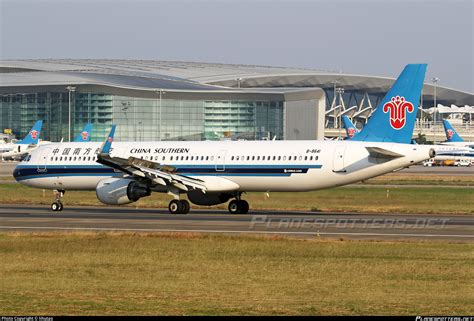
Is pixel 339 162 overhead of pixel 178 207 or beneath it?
overhead

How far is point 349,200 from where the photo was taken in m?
59.3

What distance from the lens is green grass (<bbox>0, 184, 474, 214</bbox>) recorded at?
5262 cm

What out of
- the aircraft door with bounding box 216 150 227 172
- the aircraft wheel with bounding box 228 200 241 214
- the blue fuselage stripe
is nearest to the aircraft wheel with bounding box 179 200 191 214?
the blue fuselage stripe

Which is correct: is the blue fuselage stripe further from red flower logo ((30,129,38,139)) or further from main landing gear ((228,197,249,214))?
red flower logo ((30,129,38,139))

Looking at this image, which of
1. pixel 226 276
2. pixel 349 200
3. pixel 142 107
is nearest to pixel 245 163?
pixel 349 200

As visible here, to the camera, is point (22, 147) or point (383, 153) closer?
point (383, 153)

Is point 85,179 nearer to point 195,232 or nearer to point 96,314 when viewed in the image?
point 195,232

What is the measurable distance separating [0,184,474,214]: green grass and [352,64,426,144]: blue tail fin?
539cm

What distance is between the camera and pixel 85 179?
53.3 metres

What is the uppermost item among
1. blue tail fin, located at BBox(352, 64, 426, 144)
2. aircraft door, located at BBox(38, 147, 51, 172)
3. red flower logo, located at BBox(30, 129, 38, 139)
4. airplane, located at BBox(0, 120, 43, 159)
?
blue tail fin, located at BBox(352, 64, 426, 144)

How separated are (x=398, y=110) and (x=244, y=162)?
8159 mm

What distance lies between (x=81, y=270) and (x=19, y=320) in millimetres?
9740

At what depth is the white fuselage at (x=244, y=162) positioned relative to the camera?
45.8 metres

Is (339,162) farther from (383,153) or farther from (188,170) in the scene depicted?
(188,170)
